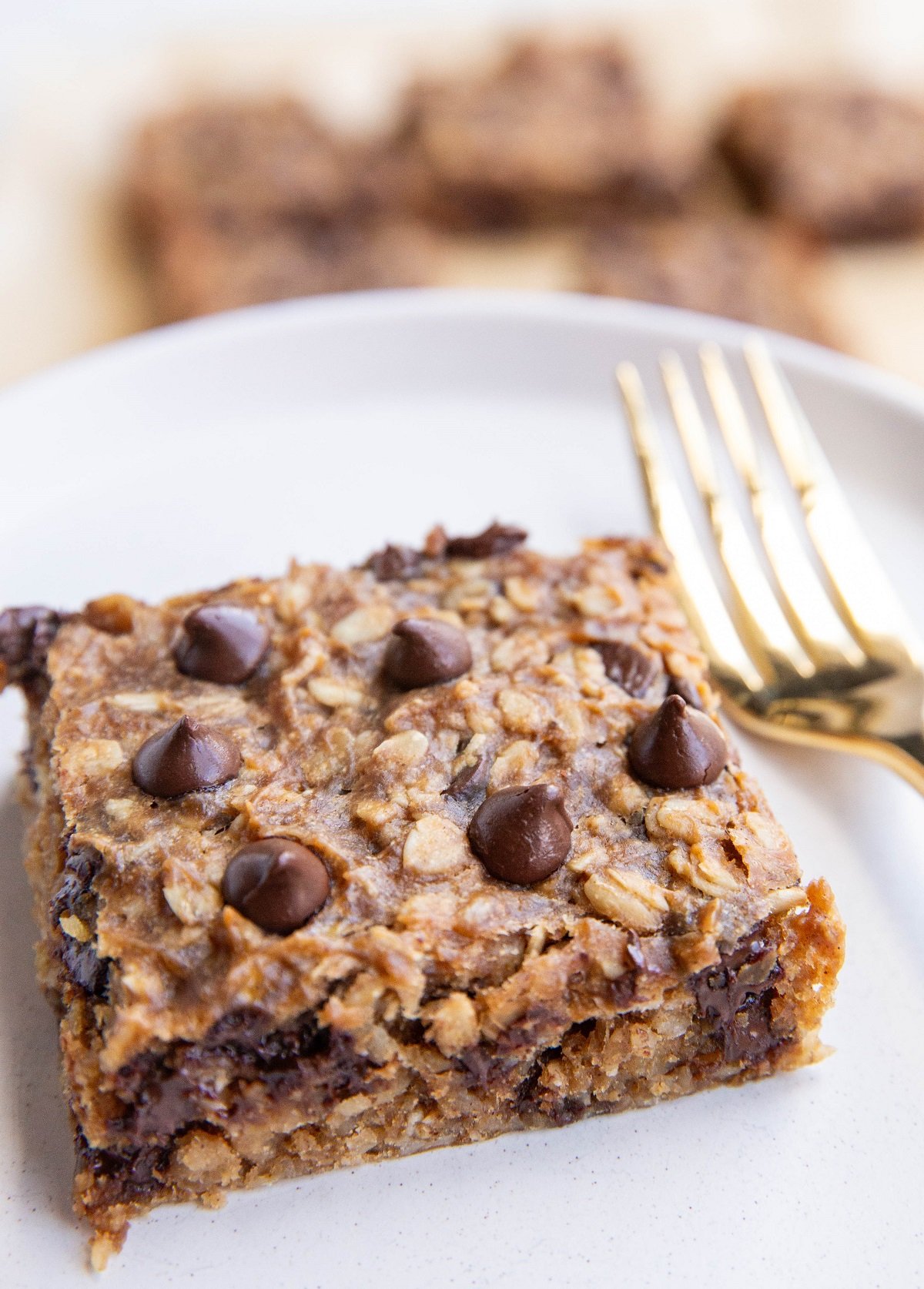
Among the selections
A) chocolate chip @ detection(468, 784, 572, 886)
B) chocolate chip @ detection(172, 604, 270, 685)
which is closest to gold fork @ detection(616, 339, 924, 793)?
chocolate chip @ detection(468, 784, 572, 886)

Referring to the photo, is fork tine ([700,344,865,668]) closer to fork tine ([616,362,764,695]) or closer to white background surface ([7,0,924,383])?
fork tine ([616,362,764,695])

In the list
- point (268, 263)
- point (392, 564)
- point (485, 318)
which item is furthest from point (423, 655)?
point (268, 263)

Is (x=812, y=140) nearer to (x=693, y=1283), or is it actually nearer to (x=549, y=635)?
(x=549, y=635)

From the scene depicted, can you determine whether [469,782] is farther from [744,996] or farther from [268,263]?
[268,263]

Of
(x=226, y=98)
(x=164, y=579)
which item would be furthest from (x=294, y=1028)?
(x=226, y=98)

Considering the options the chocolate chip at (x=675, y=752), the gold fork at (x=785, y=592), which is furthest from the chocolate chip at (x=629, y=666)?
the gold fork at (x=785, y=592)

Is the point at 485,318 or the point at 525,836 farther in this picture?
the point at 485,318
